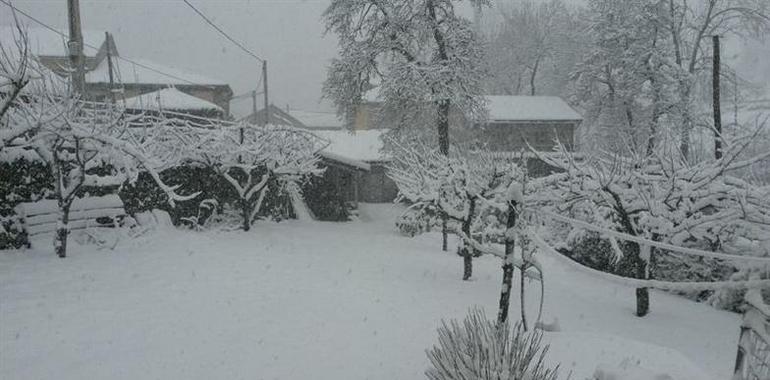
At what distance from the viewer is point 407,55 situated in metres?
19.2

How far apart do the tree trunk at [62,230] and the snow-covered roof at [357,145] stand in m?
18.6

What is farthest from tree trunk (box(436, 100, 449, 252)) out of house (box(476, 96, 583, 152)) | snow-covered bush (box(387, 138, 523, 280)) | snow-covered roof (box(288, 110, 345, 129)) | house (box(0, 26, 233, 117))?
snow-covered roof (box(288, 110, 345, 129))

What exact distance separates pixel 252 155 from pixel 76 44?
5159 millimetres

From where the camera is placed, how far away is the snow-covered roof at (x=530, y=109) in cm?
3134

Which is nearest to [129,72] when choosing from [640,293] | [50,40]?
[50,40]

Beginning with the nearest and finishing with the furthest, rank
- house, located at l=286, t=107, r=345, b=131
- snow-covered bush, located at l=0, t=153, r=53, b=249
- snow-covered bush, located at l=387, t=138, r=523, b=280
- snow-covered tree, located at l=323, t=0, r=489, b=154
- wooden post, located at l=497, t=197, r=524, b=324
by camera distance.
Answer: wooden post, located at l=497, t=197, r=524, b=324 → snow-covered bush, located at l=0, t=153, r=53, b=249 → snow-covered bush, located at l=387, t=138, r=523, b=280 → snow-covered tree, located at l=323, t=0, r=489, b=154 → house, located at l=286, t=107, r=345, b=131

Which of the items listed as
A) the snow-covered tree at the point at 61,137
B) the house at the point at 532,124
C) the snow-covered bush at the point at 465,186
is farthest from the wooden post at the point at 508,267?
the house at the point at 532,124

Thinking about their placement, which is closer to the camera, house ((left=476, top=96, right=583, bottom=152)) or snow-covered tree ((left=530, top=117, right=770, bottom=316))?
snow-covered tree ((left=530, top=117, right=770, bottom=316))

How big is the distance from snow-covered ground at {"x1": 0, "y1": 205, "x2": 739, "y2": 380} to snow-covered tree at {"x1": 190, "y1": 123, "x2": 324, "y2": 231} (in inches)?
83.6

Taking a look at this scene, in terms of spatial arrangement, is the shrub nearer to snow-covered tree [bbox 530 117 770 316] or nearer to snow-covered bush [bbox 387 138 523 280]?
snow-covered bush [bbox 387 138 523 280]

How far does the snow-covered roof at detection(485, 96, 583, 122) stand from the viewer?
31344 mm

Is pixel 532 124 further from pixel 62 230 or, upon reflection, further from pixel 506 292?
pixel 62 230

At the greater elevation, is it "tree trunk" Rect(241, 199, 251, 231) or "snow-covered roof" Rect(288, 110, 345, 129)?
"snow-covered roof" Rect(288, 110, 345, 129)

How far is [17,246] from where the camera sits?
30.3 ft
